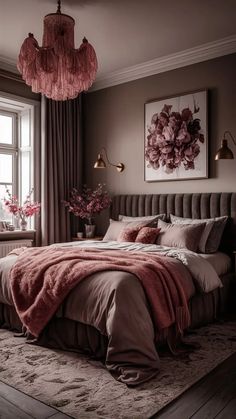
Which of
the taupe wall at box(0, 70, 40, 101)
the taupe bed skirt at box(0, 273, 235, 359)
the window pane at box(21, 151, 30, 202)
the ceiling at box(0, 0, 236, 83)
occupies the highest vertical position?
the ceiling at box(0, 0, 236, 83)

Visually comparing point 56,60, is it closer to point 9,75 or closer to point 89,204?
point 9,75

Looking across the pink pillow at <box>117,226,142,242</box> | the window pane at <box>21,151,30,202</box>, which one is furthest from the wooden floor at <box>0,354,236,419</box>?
the window pane at <box>21,151,30,202</box>

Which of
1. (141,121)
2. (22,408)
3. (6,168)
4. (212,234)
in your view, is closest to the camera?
(22,408)

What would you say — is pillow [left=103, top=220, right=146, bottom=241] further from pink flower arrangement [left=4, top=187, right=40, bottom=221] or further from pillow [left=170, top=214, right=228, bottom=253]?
pink flower arrangement [left=4, top=187, right=40, bottom=221]

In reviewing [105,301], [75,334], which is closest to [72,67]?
[105,301]

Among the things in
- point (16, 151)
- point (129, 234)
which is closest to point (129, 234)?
point (129, 234)

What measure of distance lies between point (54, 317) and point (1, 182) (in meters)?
3.03

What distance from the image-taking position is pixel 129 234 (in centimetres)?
430

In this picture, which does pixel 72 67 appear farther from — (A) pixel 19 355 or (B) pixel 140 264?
(A) pixel 19 355

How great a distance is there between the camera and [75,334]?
2.83 meters

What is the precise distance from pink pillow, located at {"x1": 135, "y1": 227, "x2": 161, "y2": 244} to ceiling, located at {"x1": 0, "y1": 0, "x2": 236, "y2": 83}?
7.18 ft

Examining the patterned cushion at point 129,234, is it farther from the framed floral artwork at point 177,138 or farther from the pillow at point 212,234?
the framed floral artwork at point 177,138

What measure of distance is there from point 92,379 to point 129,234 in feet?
6.86

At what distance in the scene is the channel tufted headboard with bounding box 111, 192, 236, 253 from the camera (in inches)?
167
